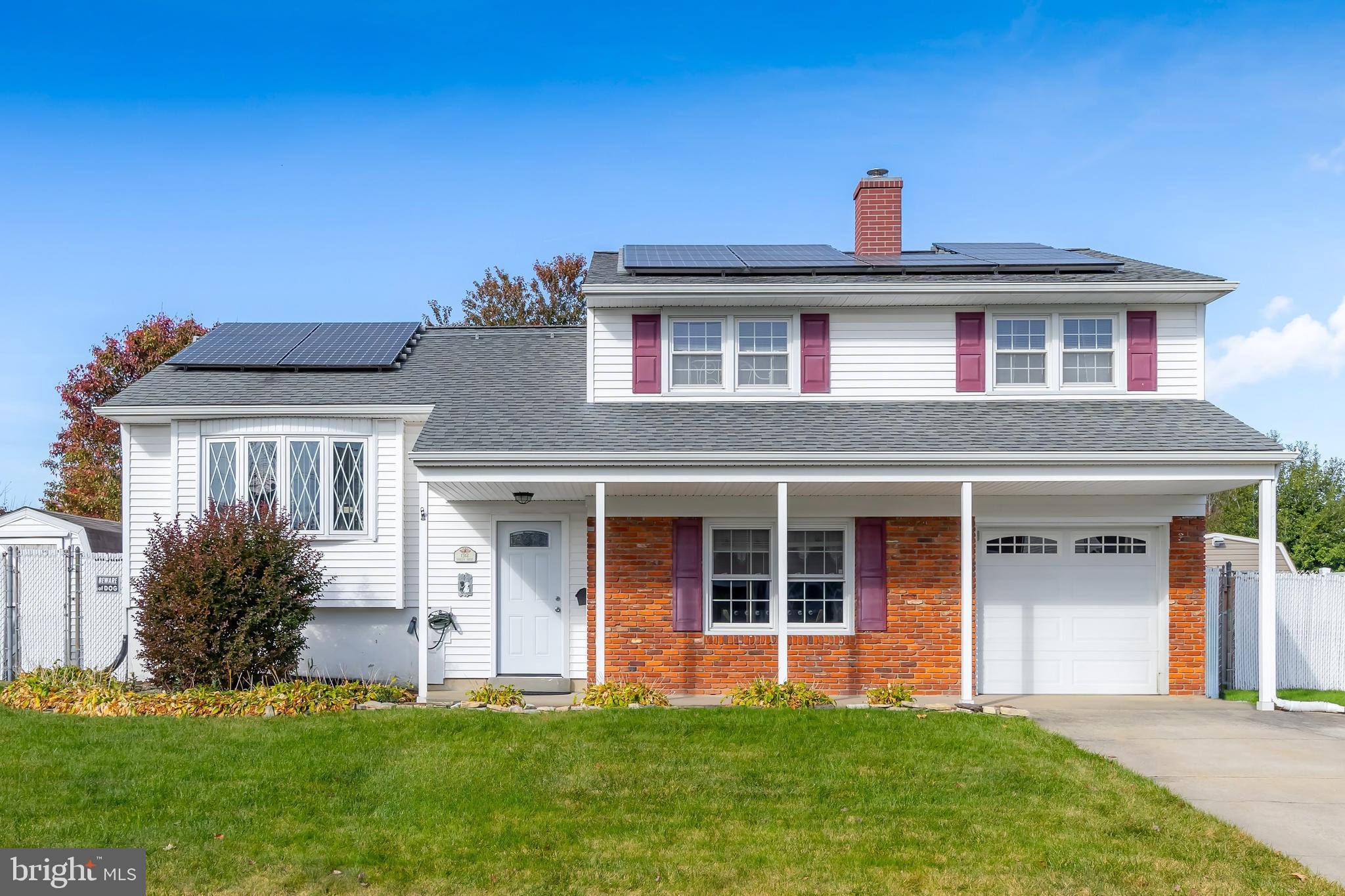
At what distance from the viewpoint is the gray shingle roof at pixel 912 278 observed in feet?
42.0

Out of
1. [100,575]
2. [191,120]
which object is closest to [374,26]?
[191,120]

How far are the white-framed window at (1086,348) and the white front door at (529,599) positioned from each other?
722 cm

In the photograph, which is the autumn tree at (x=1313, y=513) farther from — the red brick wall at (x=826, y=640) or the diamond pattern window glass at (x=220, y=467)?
the diamond pattern window glass at (x=220, y=467)

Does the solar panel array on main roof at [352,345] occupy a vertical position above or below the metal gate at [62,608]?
above

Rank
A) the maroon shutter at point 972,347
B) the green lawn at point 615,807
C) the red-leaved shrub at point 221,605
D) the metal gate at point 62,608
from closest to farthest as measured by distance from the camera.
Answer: the green lawn at point 615,807 < the red-leaved shrub at point 221,605 < the maroon shutter at point 972,347 < the metal gate at point 62,608

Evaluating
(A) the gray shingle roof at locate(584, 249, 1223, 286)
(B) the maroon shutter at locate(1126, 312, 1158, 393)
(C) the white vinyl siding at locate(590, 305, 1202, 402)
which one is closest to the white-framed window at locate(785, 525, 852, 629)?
(C) the white vinyl siding at locate(590, 305, 1202, 402)

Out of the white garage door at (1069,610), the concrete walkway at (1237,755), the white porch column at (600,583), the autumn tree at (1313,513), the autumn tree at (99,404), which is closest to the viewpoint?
the concrete walkway at (1237,755)

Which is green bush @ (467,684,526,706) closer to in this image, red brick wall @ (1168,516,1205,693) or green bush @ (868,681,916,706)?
green bush @ (868,681,916,706)

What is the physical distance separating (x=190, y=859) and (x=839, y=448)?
7.54m

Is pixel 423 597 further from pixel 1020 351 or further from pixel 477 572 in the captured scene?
pixel 1020 351

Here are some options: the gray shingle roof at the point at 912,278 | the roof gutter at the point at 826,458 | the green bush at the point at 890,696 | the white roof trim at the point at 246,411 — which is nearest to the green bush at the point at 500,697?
the roof gutter at the point at 826,458

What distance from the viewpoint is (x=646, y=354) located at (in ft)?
43.5

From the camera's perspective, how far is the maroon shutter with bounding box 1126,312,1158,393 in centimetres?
1299

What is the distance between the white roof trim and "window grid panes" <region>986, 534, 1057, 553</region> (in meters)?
7.65
